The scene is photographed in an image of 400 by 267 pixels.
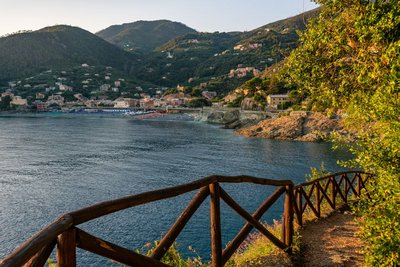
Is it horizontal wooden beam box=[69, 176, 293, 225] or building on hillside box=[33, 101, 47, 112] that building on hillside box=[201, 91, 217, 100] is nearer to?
building on hillside box=[33, 101, 47, 112]

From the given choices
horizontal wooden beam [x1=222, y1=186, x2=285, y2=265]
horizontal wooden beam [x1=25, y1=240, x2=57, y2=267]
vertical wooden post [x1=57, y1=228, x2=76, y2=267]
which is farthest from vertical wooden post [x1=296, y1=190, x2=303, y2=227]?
horizontal wooden beam [x1=25, y1=240, x2=57, y2=267]

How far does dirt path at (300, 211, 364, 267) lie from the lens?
8.10 m

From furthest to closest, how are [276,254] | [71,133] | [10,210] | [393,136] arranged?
1. [71,133]
2. [10,210]
3. [276,254]
4. [393,136]

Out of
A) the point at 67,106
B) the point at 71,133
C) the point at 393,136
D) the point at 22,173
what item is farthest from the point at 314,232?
the point at 67,106

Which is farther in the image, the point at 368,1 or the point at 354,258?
the point at 368,1

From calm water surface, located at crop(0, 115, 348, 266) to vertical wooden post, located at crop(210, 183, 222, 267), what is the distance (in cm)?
1753

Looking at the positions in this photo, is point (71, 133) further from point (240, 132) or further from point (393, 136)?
point (393, 136)

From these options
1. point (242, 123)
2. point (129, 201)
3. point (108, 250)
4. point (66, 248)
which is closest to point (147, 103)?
point (242, 123)

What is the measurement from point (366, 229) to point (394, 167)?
141cm

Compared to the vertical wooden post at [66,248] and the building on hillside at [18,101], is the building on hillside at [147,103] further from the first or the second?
the vertical wooden post at [66,248]

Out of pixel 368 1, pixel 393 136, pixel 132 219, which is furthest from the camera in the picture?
pixel 132 219

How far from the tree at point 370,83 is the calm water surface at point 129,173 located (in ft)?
50.5

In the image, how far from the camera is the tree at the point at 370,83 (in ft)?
21.2

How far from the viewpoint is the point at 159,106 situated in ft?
608
